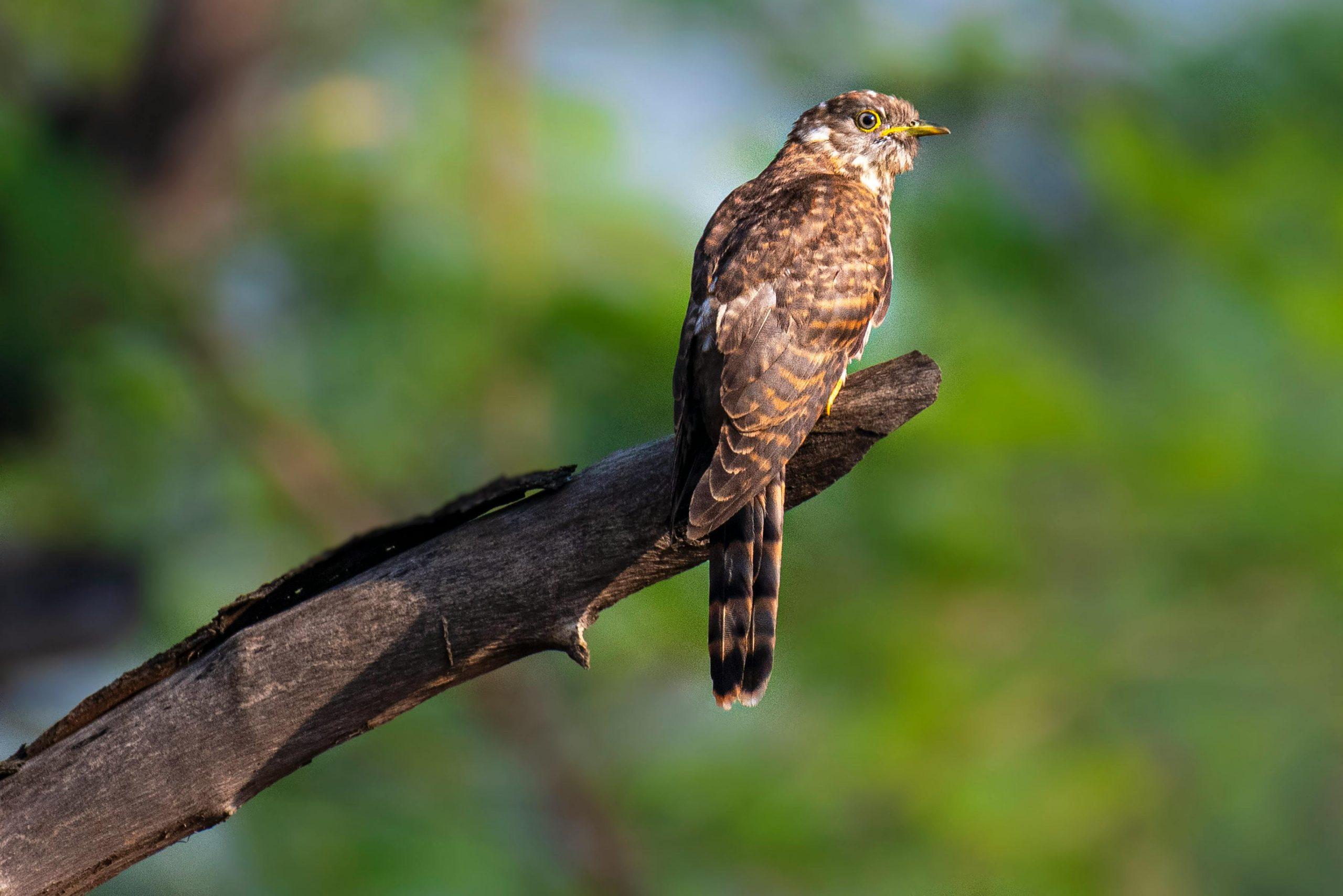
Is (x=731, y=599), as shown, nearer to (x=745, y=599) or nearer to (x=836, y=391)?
(x=745, y=599)

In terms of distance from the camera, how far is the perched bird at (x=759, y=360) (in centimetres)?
264

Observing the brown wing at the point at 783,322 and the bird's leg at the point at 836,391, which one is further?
the bird's leg at the point at 836,391

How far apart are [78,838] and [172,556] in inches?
165

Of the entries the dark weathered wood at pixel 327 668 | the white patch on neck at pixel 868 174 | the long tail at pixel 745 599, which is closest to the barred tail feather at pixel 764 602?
the long tail at pixel 745 599

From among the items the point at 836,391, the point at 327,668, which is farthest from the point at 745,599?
the point at 327,668

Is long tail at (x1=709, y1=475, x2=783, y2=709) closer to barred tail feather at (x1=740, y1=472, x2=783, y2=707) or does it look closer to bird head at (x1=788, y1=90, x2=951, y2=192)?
barred tail feather at (x1=740, y1=472, x2=783, y2=707)

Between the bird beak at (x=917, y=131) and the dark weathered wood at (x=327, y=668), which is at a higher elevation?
the bird beak at (x=917, y=131)

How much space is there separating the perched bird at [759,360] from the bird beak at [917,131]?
0.25 m

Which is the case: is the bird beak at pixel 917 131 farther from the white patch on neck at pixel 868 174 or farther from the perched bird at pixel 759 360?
the perched bird at pixel 759 360

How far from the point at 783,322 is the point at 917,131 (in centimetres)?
136

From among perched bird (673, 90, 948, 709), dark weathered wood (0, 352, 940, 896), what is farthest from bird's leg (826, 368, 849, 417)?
dark weathered wood (0, 352, 940, 896)

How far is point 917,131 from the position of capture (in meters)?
4.03

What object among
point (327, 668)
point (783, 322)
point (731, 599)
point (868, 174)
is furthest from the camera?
point (868, 174)

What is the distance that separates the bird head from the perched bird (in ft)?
0.48
